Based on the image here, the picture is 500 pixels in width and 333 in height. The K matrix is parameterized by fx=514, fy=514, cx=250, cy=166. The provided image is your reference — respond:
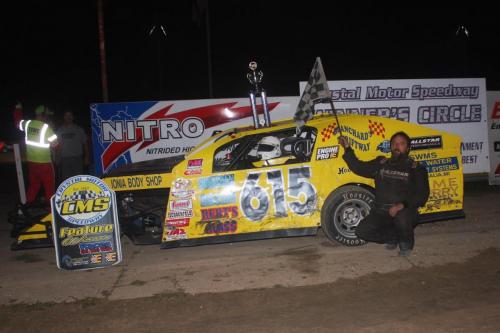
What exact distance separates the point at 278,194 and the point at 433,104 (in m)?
6.81

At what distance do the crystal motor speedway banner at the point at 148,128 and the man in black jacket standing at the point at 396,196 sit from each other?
593 centimetres

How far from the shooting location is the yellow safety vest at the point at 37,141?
8727 millimetres

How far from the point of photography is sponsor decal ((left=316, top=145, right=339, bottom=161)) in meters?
6.48

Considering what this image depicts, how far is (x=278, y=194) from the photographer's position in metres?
6.38

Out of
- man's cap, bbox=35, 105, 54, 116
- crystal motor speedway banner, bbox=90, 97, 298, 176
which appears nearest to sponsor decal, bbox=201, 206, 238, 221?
man's cap, bbox=35, 105, 54, 116

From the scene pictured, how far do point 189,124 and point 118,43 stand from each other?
43.5 metres

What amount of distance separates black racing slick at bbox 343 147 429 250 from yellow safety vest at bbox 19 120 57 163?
535cm

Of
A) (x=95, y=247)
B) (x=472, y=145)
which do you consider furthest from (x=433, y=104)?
(x=95, y=247)

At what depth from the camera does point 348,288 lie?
204 inches

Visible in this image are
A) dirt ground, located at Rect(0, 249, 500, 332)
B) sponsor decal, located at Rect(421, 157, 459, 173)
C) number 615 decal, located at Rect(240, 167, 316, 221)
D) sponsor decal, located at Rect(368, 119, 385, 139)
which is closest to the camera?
dirt ground, located at Rect(0, 249, 500, 332)

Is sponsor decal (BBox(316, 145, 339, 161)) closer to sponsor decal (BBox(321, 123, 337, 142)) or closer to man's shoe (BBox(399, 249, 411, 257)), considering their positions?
sponsor decal (BBox(321, 123, 337, 142))

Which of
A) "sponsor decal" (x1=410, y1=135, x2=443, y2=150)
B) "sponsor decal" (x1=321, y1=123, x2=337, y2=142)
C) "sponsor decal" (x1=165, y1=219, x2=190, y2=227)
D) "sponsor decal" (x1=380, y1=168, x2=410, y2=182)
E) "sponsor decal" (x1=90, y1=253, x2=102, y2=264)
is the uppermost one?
"sponsor decal" (x1=321, y1=123, x2=337, y2=142)

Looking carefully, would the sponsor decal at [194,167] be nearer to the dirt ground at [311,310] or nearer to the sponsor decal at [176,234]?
the sponsor decal at [176,234]

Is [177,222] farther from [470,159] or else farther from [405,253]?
[470,159]
